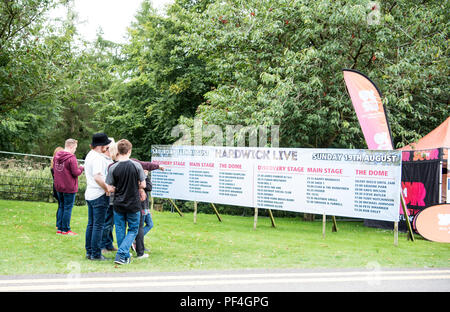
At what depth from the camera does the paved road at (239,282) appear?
217 inches

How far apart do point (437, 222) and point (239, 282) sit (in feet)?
20.8

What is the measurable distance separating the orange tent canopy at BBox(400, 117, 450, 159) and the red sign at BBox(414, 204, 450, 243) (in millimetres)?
3413

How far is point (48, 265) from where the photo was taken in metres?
6.71

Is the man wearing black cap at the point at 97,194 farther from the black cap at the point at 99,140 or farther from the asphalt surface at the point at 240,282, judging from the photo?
the asphalt surface at the point at 240,282

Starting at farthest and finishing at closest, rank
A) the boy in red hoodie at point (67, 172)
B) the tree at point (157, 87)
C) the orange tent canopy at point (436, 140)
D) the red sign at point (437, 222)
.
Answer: the tree at point (157, 87)
the orange tent canopy at point (436, 140)
the red sign at point (437, 222)
the boy in red hoodie at point (67, 172)

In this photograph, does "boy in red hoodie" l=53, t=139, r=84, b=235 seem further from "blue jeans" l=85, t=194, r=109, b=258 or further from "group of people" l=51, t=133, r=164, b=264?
"blue jeans" l=85, t=194, r=109, b=258

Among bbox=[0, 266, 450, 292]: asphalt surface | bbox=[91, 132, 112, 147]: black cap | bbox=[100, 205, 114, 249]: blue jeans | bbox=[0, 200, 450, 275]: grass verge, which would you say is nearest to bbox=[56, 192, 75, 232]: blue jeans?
bbox=[0, 200, 450, 275]: grass verge

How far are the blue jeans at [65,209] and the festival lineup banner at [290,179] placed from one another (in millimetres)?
4054

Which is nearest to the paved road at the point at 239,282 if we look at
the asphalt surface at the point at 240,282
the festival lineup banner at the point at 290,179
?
the asphalt surface at the point at 240,282

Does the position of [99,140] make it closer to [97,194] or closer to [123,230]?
[97,194]

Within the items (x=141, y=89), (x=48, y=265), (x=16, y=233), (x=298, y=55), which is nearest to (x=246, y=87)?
(x=298, y=55)

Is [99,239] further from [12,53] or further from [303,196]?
[12,53]

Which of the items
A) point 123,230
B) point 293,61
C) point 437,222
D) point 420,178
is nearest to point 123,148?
point 123,230

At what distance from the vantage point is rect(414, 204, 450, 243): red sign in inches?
402
